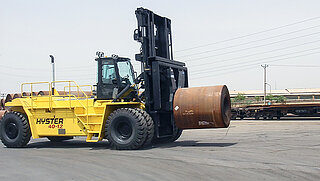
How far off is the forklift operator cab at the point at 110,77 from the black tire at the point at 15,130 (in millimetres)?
3320

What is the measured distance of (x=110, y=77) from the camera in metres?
13.5

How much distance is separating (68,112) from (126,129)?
2.56 m

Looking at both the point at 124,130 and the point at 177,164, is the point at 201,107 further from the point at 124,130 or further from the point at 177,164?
the point at 177,164

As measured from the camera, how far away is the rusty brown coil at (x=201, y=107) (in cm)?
1215

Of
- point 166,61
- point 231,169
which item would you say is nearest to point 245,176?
point 231,169

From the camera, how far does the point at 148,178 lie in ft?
25.7

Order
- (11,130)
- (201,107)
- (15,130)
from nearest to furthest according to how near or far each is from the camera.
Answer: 1. (201,107)
2. (15,130)
3. (11,130)

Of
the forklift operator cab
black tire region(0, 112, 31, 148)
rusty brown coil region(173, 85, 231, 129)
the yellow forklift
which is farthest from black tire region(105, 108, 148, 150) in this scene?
black tire region(0, 112, 31, 148)

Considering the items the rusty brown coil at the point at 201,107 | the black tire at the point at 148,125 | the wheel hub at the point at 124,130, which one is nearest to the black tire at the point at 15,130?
the wheel hub at the point at 124,130

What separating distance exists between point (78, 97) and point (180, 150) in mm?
4346

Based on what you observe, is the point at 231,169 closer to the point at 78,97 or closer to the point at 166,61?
the point at 166,61

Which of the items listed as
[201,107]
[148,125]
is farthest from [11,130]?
[201,107]

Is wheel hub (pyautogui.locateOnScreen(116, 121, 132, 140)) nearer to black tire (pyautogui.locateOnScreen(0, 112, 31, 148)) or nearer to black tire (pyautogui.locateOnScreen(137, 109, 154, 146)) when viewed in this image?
black tire (pyautogui.locateOnScreen(137, 109, 154, 146))

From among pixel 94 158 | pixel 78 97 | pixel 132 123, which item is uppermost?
pixel 78 97
